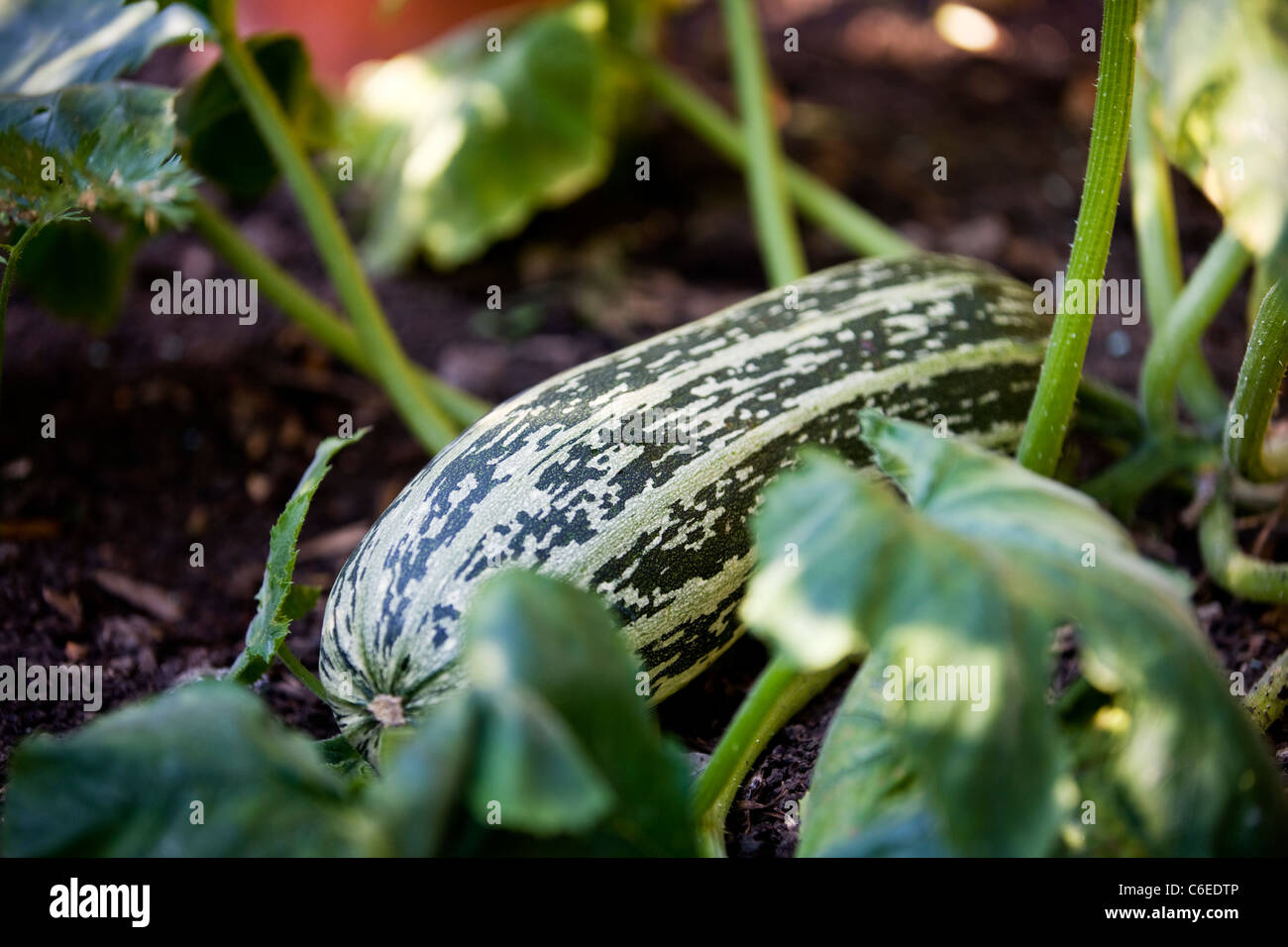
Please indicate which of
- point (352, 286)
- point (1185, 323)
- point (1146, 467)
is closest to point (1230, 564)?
point (1146, 467)

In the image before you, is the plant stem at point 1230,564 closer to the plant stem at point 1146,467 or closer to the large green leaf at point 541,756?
the plant stem at point 1146,467

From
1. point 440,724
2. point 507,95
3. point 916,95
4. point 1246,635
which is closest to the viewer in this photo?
point 440,724

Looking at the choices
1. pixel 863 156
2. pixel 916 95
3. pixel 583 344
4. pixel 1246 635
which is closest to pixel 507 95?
pixel 583 344

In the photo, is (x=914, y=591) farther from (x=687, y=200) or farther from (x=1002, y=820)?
(x=687, y=200)

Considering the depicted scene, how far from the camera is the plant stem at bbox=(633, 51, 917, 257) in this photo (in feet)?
8.26

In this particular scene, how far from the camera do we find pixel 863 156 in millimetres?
3293

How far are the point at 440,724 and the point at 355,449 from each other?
156cm

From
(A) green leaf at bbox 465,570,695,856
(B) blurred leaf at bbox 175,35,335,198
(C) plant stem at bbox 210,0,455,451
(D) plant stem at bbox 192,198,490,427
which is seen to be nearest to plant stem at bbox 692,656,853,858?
(A) green leaf at bbox 465,570,695,856

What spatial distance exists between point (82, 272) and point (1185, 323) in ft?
6.53

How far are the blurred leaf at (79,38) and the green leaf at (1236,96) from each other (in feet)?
4.42

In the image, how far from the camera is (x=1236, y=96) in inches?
42.8

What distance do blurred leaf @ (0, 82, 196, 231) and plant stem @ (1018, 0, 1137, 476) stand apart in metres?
1.20

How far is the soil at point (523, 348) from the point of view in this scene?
6.00 ft

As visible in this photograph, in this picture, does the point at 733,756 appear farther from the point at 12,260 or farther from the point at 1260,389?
the point at 12,260
